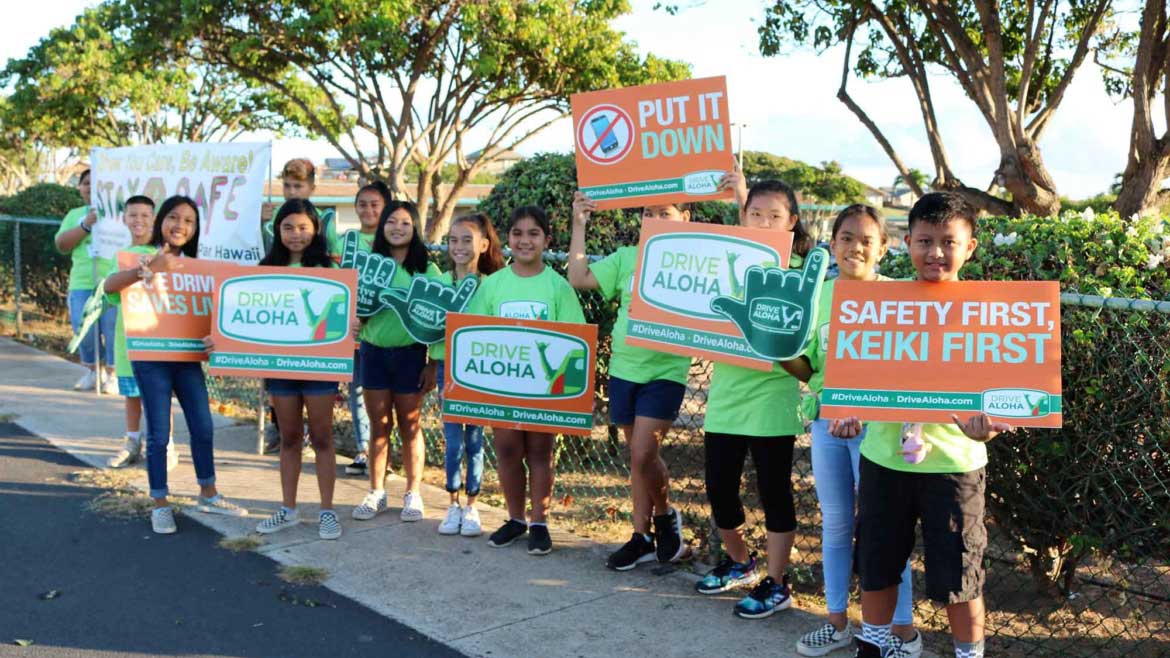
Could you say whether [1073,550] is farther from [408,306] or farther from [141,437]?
[141,437]

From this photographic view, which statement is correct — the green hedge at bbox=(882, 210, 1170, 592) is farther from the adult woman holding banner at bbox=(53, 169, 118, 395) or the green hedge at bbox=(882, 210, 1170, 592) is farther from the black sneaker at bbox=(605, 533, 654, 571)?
the adult woman holding banner at bbox=(53, 169, 118, 395)

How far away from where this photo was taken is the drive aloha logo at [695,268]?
4.24 metres

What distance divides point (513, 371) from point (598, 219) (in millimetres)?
1975

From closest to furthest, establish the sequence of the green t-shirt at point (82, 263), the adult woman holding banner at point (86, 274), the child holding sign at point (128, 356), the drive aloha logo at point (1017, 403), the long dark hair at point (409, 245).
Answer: the drive aloha logo at point (1017, 403) < the long dark hair at point (409, 245) < the child holding sign at point (128, 356) < the adult woman holding banner at point (86, 274) < the green t-shirt at point (82, 263)

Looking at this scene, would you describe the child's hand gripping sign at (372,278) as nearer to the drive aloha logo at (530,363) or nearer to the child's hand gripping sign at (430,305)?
the child's hand gripping sign at (430,305)

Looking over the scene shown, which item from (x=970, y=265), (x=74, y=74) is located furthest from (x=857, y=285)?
(x=74, y=74)

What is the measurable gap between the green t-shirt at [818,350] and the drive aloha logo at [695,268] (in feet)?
1.03

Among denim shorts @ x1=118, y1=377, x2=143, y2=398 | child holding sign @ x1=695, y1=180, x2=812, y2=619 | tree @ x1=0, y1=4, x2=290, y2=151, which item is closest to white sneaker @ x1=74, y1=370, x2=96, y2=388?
denim shorts @ x1=118, y1=377, x2=143, y2=398

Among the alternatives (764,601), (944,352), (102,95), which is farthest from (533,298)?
(102,95)

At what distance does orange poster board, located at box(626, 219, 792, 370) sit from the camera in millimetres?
4168

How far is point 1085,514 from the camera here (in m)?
3.87

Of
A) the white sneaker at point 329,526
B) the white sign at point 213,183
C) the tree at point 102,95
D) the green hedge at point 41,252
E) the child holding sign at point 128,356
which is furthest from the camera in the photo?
the tree at point 102,95

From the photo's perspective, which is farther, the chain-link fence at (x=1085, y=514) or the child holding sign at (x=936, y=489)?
the chain-link fence at (x=1085, y=514)

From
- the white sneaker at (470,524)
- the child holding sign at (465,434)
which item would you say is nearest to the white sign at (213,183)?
the child holding sign at (465,434)
